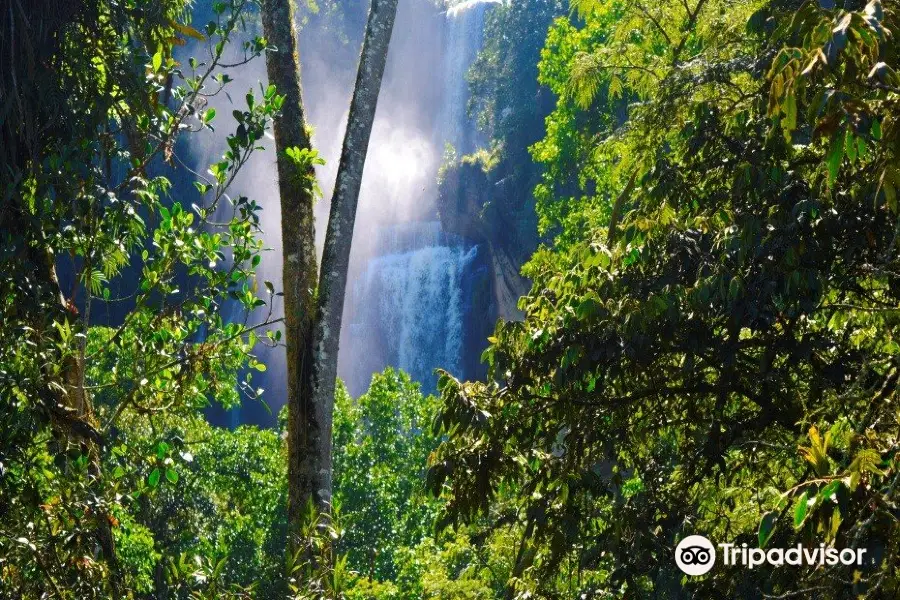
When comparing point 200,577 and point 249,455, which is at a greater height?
point 249,455

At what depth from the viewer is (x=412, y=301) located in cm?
3631

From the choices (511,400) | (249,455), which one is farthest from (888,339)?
(249,455)

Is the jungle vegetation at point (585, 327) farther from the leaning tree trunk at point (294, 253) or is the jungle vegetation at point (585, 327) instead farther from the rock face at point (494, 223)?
the rock face at point (494, 223)

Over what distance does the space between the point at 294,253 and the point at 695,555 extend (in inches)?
104

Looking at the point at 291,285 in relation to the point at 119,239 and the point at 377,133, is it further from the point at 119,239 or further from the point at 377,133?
the point at 377,133

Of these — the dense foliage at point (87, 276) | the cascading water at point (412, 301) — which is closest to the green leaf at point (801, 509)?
the dense foliage at point (87, 276)

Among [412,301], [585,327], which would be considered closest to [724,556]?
[585,327]

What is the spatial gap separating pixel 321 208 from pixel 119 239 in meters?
27.0

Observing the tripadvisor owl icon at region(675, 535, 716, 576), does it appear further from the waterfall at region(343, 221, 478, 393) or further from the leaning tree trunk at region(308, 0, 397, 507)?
the waterfall at region(343, 221, 478, 393)

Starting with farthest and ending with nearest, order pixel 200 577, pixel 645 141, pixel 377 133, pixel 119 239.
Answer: pixel 377 133, pixel 645 141, pixel 119 239, pixel 200 577

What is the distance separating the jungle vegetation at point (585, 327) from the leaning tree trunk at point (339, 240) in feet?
0.55

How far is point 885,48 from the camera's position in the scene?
8.20ft

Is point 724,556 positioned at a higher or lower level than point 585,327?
lower

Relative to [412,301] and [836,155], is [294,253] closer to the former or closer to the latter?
[836,155]
